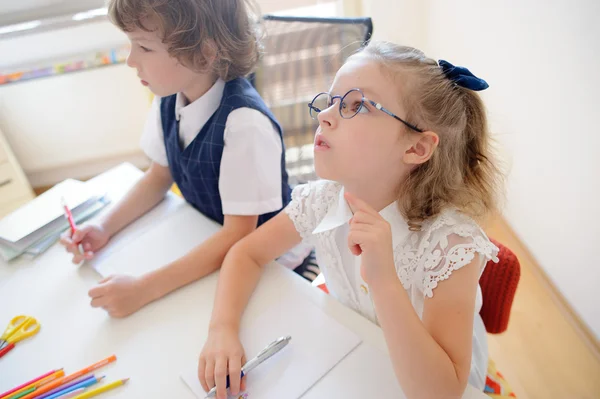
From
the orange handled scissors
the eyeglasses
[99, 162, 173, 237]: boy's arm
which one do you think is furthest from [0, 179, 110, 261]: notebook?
the eyeglasses

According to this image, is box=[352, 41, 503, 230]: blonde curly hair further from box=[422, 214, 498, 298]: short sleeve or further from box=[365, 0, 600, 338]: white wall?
box=[365, 0, 600, 338]: white wall

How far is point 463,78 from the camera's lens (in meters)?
0.67

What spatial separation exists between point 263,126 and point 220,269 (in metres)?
0.34

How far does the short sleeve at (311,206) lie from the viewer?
2.86 ft

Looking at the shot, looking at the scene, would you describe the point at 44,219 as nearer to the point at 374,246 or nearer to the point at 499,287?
the point at 374,246

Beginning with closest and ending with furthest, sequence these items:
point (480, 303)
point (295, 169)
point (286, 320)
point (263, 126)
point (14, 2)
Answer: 1. point (286, 320)
2. point (480, 303)
3. point (263, 126)
4. point (295, 169)
5. point (14, 2)

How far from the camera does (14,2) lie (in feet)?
7.06

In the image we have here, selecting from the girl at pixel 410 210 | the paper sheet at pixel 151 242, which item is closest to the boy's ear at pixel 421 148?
the girl at pixel 410 210

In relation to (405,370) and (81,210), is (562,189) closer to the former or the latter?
(405,370)

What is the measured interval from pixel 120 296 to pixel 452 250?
1.92ft

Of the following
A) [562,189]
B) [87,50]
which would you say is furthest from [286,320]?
[87,50]

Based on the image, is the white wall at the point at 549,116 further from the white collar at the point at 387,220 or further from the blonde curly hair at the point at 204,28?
the blonde curly hair at the point at 204,28

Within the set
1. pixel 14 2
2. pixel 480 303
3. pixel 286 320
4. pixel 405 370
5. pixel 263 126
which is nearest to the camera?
pixel 405 370

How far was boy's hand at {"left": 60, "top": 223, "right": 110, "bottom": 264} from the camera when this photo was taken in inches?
36.2
